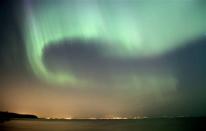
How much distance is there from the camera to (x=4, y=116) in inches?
2410
